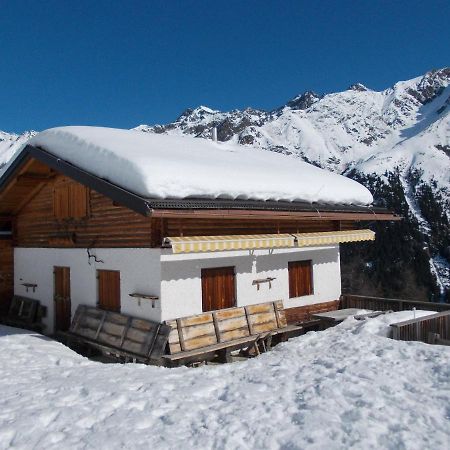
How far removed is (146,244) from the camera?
10.4m

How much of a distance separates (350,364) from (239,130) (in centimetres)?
18556

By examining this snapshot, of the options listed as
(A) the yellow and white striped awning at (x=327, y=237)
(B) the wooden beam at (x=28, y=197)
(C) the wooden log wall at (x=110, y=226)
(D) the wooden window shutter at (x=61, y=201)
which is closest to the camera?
(C) the wooden log wall at (x=110, y=226)

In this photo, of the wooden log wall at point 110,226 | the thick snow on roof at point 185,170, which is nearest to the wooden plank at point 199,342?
the wooden log wall at point 110,226

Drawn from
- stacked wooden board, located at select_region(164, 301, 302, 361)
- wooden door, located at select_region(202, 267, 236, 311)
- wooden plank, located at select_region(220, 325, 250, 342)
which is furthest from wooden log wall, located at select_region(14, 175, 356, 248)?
wooden plank, located at select_region(220, 325, 250, 342)

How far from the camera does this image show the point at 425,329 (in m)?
10.4

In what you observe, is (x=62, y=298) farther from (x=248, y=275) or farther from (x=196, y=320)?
(x=248, y=275)

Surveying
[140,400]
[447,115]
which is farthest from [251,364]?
[447,115]

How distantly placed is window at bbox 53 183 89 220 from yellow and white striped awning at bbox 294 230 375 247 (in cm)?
579

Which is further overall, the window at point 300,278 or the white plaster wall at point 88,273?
the window at point 300,278

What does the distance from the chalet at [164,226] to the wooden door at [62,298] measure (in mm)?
52

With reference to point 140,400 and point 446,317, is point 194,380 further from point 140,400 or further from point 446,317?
point 446,317

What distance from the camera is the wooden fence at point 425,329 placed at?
9.96 metres

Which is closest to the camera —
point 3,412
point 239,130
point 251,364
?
point 3,412

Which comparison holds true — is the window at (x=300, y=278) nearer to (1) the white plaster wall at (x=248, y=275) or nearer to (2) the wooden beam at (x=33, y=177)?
(1) the white plaster wall at (x=248, y=275)
